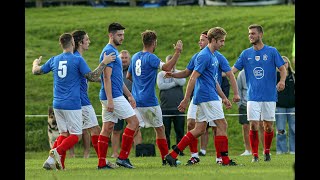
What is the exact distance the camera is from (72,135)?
18.0 metres

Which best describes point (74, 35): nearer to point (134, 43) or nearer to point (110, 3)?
point (134, 43)

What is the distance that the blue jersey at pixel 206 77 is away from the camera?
18.4m

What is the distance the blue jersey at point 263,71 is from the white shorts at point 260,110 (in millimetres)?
93

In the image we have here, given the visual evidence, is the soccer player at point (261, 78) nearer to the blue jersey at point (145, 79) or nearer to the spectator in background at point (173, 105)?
the blue jersey at point (145, 79)

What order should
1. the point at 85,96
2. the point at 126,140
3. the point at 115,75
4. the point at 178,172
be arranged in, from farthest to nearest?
the point at 85,96 < the point at 126,140 < the point at 115,75 < the point at 178,172

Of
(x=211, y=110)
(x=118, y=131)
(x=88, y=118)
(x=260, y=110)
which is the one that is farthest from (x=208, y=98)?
(x=118, y=131)

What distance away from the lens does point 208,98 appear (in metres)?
18.5

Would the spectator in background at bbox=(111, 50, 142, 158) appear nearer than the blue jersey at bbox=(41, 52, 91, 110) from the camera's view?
No

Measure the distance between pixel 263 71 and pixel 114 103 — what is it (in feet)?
12.1

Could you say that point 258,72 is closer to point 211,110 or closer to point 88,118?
point 211,110

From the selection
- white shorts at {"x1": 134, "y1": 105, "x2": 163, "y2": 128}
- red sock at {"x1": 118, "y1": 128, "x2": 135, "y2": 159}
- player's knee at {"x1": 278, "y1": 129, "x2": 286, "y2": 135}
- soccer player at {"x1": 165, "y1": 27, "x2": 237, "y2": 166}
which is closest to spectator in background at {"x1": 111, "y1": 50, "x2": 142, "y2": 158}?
player's knee at {"x1": 278, "y1": 129, "x2": 286, "y2": 135}

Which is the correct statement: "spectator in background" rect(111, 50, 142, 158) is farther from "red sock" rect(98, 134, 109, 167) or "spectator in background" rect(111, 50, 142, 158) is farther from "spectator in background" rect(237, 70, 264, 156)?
"red sock" rect(98, 134, 109, 167)

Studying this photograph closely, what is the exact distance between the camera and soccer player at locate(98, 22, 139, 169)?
17.8 meters

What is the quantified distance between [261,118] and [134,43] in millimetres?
23337
